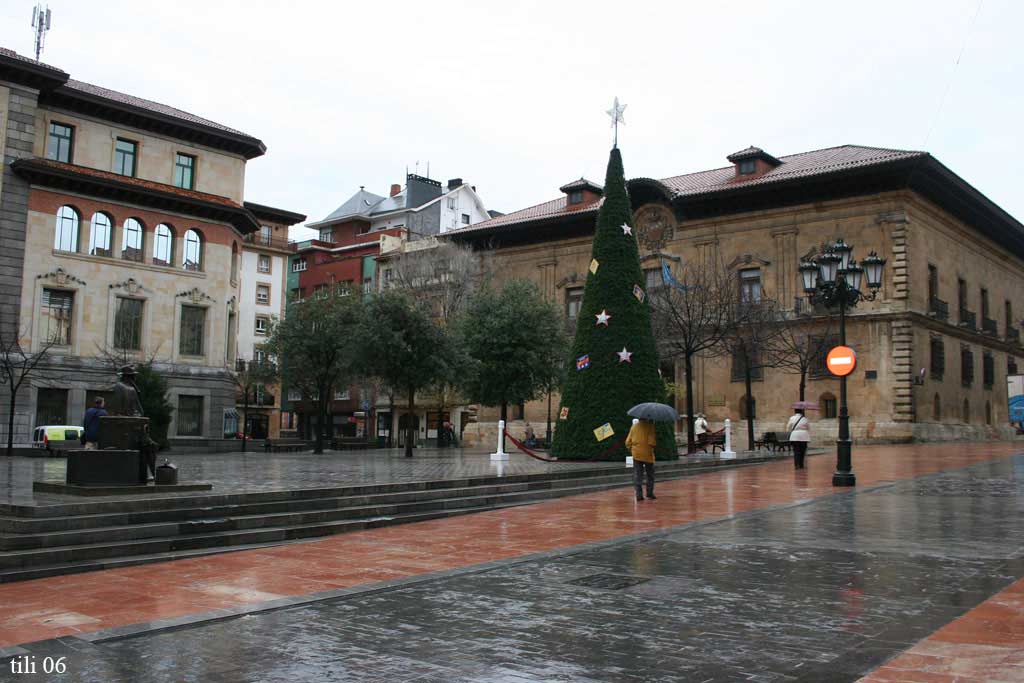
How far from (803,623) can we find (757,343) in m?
28.9

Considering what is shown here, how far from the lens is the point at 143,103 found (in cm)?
3994

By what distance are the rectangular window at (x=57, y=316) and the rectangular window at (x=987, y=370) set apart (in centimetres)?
4436

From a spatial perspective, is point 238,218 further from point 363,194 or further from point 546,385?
point 363,194

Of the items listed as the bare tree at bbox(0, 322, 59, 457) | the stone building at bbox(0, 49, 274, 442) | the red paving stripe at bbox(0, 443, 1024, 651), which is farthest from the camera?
the stone building at bbox(0, 49, 274, 442)

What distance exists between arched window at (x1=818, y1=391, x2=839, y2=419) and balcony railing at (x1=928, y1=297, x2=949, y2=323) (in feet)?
19.7

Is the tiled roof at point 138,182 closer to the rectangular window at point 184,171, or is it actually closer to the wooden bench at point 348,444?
the rectangular window at point 184,171

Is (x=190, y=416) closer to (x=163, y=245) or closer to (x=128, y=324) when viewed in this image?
(x=128, y=324)

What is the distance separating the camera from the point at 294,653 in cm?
544

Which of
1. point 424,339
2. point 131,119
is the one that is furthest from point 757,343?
point 131,119

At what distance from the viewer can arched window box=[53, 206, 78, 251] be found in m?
35.8

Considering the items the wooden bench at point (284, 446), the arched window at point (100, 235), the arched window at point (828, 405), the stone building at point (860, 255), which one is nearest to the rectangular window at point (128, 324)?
the arched window at point (100, 235)

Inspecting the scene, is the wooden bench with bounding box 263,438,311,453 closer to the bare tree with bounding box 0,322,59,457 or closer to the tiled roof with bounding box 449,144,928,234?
the bare tree with bounding box 0,322,59,457

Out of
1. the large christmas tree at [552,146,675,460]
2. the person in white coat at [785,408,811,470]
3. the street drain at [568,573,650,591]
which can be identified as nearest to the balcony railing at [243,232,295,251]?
the large christmas tree at [552,146,675,460]

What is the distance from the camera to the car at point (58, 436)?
31.4 m
